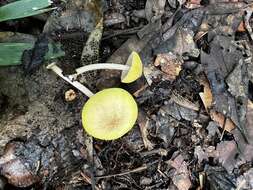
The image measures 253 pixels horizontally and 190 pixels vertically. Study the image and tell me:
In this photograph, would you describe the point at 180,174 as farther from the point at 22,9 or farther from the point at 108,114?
the point at 22,9

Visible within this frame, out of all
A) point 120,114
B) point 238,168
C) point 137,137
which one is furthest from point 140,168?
point 238,168

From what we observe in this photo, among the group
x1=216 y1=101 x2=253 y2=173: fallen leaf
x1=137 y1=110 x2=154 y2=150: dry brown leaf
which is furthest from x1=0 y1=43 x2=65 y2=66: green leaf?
x1=216 y1=101 x2=253 y2=173: fallen leaf

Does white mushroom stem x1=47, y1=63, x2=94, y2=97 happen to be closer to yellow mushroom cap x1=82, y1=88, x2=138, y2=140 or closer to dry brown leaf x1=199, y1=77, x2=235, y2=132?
yellow mushroom cap x1=82, y1=88, x2=138, y2=140

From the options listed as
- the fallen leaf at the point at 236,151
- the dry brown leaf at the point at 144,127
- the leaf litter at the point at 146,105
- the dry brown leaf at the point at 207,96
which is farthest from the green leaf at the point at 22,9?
the fallen leaf at the point at 236,151

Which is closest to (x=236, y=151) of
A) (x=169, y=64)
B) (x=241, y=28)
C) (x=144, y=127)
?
(x=144, y=127)

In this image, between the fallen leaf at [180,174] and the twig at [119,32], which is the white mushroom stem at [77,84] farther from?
the fallen leaf at [180,174]

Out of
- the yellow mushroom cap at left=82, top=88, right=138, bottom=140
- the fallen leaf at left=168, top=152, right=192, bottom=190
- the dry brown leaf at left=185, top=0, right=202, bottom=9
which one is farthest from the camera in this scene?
the dry brown leaf at left=185, top=0, right=202, bottom=9

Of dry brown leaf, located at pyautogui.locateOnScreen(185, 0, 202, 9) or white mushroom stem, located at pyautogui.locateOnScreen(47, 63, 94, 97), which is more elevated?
dry brown leaf, located at pyautogui.locateOnScreen(185, 0, 202, 9)
